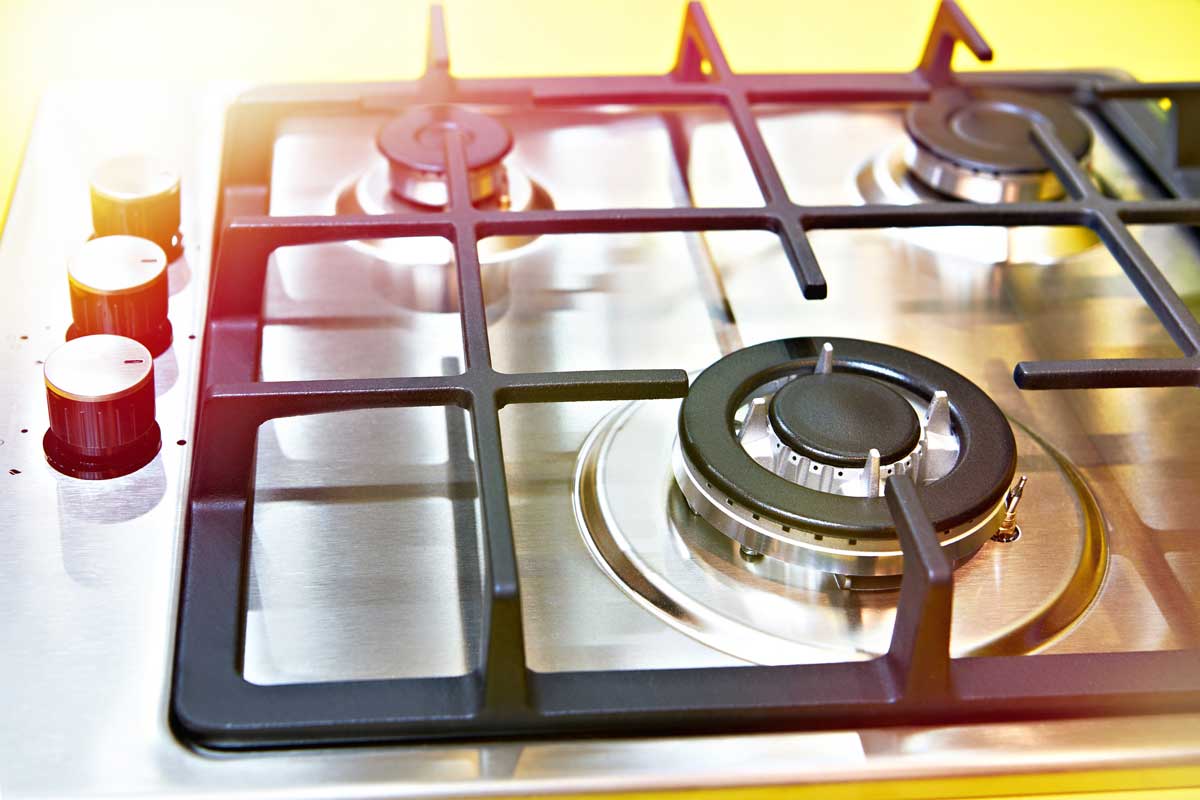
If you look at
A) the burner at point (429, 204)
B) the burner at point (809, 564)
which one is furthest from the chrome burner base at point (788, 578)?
the burner at point (429, 204)

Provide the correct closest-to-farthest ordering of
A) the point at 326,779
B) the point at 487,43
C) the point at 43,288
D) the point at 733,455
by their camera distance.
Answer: the point at 326,779, the point at 733,455, the point at 43,288, the point at 487,43

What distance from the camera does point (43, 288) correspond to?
2.44 ft

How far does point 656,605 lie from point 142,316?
287mm

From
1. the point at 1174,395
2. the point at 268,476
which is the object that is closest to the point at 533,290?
the point at 268,476

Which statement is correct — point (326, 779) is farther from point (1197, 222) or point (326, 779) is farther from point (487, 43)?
point (487, 43)

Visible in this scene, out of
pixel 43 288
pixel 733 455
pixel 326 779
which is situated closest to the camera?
pixel 326 779

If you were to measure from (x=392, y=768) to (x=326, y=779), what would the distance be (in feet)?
0.08

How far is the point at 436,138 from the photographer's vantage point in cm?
84

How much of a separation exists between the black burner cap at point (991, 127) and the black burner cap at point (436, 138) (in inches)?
10.3

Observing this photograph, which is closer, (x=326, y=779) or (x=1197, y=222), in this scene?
(x=326, y=779)

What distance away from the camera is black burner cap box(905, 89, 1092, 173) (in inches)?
34.2

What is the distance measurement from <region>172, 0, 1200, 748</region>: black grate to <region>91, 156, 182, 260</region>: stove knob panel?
64 millimetres

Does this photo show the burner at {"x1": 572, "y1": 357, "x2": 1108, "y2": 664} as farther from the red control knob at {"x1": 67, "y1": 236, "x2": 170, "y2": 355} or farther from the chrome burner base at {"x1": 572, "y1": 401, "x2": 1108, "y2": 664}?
the red control knob at {"x1": 67, "y1": 236, "x2": 170, "y2": 355}

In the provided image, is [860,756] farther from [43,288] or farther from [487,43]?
[487,43]
